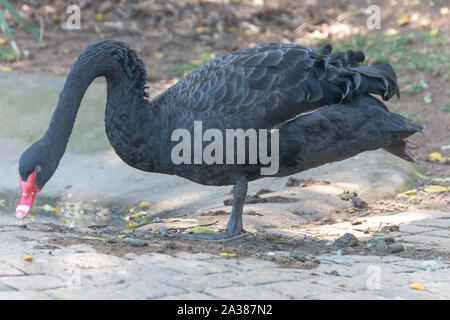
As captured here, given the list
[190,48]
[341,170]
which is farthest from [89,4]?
[341,170]

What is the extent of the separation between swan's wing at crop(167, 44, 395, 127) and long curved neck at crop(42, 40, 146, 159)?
30 centimetres

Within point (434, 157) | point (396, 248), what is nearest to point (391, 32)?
point (434, 157)

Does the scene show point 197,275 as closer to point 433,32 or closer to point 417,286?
point 417,286

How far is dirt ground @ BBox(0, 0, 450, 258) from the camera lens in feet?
29.5

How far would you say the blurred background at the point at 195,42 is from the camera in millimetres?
8005

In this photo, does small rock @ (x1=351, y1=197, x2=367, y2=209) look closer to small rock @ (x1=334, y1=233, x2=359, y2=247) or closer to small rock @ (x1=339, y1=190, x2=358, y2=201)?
small rock @ (x1=339, y1=190, x2=358, y2=201)

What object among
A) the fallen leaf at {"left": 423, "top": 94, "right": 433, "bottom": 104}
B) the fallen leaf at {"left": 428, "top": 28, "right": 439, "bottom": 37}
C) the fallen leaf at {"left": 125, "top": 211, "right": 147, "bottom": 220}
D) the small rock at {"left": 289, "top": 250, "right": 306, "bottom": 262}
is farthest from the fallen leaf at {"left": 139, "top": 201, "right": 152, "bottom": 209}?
the fallen leaf at {"left": 428, "top": 28, "right": 439, "bottom": 37}

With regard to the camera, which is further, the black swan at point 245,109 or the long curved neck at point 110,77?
the long curved neck at point 110,77

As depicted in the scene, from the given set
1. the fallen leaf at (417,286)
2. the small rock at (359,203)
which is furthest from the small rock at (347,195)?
the fallen leaf at (417,286)

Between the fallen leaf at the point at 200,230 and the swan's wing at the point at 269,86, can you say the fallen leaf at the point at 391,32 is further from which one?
the fallen leaf at the point at 200,230

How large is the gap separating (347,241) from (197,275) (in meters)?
1.41

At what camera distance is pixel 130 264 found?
11.5ft

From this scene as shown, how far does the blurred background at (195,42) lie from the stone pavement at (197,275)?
9.55ft

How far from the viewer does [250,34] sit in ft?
39.1
